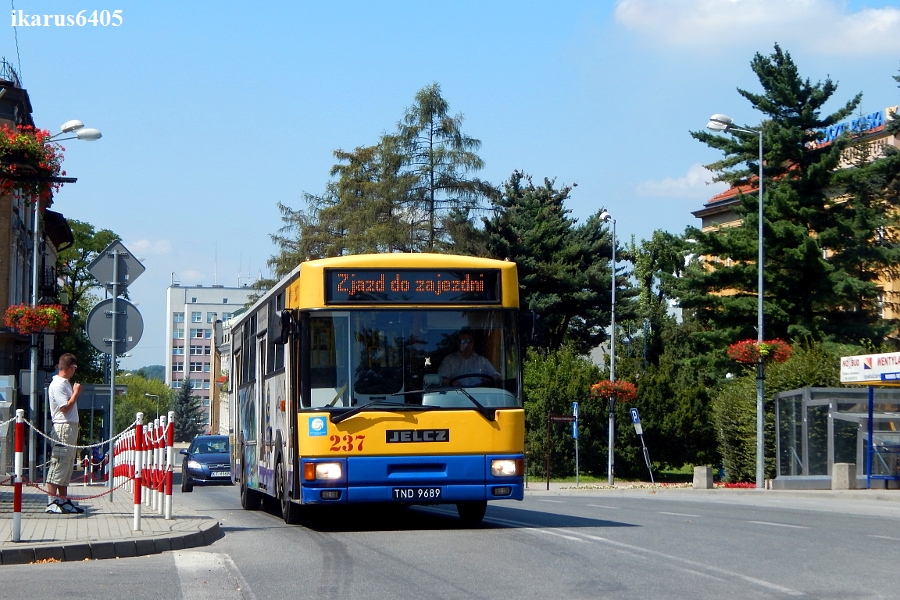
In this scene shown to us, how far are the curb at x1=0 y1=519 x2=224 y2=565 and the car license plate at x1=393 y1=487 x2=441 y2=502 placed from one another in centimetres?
217

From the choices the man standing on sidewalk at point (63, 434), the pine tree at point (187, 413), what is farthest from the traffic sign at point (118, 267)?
the pine tree at point (187, 413)

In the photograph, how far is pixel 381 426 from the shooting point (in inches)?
525

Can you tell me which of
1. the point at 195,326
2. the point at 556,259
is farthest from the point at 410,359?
the point at 195,326

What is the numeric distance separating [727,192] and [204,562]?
262 ft

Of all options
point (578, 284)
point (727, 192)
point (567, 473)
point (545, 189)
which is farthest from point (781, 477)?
point (727, 192)

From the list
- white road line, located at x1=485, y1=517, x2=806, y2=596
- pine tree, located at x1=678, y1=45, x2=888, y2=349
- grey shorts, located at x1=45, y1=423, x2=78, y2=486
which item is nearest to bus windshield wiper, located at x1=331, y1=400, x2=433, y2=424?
white road line, located at x1=485, y1=517, x2=806, y2=596

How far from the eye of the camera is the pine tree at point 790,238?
47.2 metres

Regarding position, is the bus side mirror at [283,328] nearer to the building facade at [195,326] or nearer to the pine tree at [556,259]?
the pine tree at [556,259]

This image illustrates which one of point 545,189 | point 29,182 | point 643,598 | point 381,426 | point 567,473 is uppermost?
point 545,189

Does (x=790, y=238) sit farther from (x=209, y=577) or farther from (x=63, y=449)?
(x=209, y=577)

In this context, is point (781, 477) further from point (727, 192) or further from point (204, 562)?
point (727, 192)

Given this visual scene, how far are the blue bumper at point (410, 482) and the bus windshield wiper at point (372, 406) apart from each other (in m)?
0.45

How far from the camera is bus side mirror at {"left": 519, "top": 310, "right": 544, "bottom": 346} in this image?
13.6 m

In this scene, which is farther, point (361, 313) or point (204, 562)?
point (361, 313)
